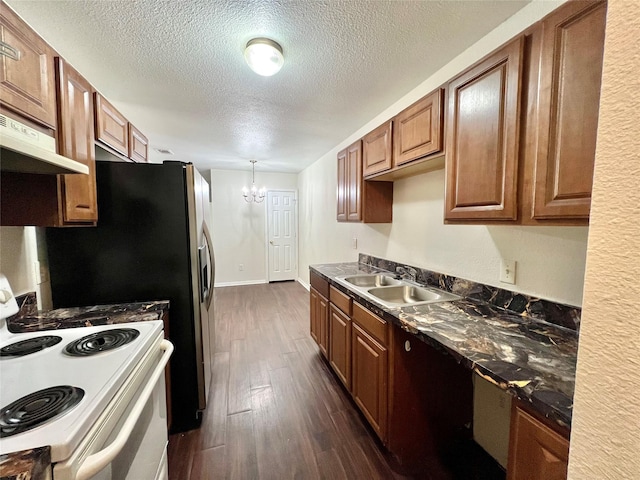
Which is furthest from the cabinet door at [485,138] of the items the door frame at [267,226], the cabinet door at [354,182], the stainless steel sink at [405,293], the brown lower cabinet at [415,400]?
the door frame at [267,226]

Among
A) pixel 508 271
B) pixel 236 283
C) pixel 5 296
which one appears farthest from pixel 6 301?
pixel 236 283

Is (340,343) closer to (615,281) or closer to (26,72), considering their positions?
(615,281)

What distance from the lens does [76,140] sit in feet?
4.27

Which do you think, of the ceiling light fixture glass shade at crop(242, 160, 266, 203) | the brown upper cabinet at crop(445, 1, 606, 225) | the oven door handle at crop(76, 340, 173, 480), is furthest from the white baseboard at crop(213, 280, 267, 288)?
the brown upper cabinet at crop(445, 1, 606, 225)

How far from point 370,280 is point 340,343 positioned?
0.64 meters

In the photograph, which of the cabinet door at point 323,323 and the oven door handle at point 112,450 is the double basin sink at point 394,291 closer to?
the cabinet door at point 323,323

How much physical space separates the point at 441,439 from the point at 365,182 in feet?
6.33

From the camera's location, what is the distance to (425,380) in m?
1.47

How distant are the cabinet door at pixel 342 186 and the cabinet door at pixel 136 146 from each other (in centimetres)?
185

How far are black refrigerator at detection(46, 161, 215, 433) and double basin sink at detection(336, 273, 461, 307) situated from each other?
1.17m

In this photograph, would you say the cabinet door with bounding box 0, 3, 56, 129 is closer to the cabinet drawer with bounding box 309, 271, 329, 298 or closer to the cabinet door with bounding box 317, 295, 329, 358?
the cabinet drawer with bounding box 309, 271, 329, 298

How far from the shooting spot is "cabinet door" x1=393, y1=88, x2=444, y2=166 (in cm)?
146

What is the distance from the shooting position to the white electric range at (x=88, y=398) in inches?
24.3

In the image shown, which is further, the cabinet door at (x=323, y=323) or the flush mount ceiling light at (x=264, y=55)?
the cabinet door at (x=323, y=323)
